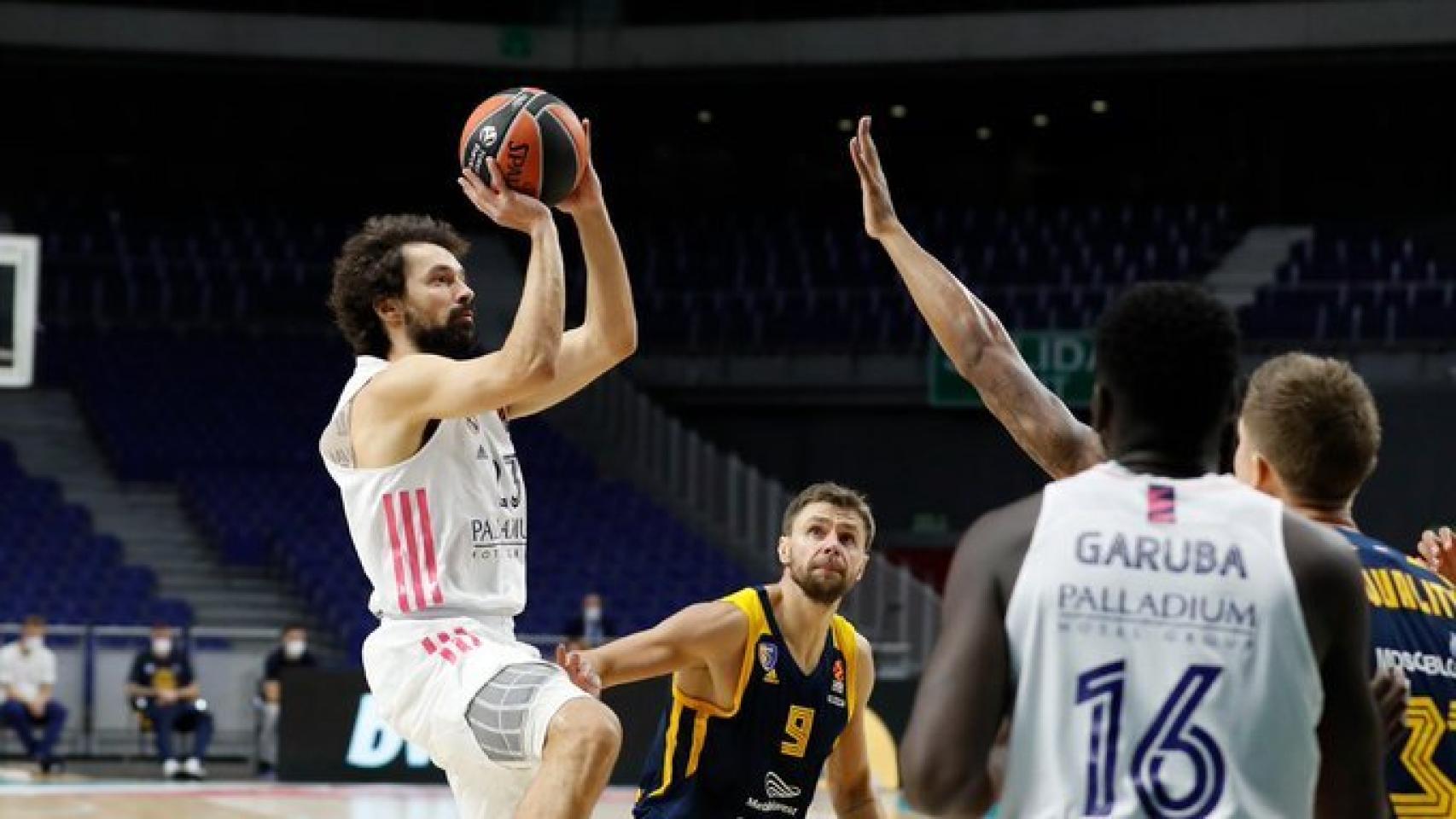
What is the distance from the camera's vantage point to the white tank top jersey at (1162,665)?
A: 9.65ft

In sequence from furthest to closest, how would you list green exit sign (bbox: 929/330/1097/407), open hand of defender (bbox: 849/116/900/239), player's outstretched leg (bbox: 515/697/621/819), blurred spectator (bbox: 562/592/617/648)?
green exit sign (bbox: 929/330/1097/407) < blurred spectator (bbox: 562/592/617/648) < player's outstretched leg (bbox: 515/697/621/819) < open hand of defender (bbox: 849/116/900/239)

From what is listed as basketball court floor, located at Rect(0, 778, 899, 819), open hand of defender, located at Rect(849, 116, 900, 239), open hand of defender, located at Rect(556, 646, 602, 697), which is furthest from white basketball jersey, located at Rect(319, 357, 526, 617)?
basketball court floor, located at Rect(0, 778, 899, 819)

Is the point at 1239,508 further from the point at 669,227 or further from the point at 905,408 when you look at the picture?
the point at 669,227

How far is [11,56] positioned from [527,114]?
23.6 metres

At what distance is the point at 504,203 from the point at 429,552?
2.83 ft

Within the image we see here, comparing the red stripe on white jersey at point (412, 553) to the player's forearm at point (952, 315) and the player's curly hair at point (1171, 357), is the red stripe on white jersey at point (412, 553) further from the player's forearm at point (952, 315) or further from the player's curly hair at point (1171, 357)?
the player's curly hair at point (1171, 357)

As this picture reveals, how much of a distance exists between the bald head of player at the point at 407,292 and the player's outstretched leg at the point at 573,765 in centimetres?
114

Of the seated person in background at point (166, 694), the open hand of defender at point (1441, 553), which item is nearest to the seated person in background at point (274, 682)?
the seated person in background at point (166, 694)

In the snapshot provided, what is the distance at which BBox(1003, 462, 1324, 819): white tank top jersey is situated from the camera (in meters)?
2.94

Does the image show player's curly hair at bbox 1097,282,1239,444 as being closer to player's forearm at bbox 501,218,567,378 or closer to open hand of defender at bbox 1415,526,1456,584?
open hand of defender at bbox 1415,526,1456,584

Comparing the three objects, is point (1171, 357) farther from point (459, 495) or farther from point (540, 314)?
point (459, 495)

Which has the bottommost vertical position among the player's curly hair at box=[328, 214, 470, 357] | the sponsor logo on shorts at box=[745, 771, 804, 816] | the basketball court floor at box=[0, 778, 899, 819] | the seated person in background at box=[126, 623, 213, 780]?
the basketball court floor at box=[0, 778, 899, 819]

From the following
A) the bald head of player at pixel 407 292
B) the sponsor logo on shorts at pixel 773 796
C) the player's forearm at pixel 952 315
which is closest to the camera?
the player's forearm at pixel 952 315

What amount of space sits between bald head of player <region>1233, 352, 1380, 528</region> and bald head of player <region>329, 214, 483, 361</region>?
2753 mm
